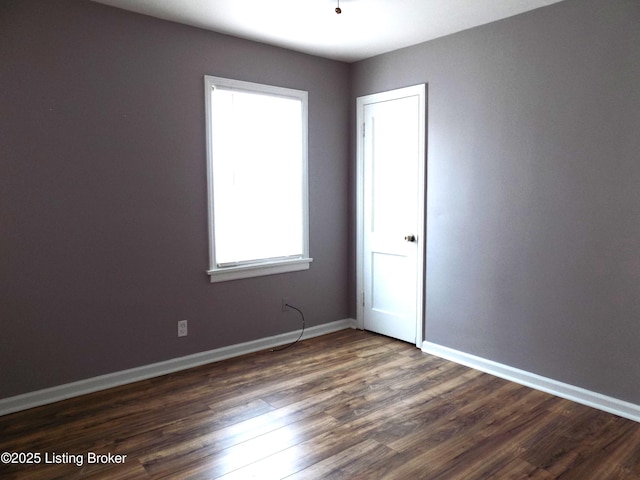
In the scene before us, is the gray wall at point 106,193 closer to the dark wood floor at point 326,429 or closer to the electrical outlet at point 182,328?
the electrical outlet at point 182,328

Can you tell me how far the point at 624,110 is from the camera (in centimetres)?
268

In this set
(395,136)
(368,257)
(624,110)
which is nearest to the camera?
(624,110)

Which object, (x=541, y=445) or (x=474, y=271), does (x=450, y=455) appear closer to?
(x=541, y=445)

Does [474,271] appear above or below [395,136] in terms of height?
below

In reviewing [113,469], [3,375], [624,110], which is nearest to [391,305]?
[624,110]

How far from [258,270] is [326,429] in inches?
61.3

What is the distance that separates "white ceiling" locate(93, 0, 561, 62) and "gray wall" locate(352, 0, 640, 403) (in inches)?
7.9

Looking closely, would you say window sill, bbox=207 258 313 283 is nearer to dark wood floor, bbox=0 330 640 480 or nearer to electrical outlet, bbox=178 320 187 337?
electrical outlet, bbox=178 320 187 337

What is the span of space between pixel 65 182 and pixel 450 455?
2.69m

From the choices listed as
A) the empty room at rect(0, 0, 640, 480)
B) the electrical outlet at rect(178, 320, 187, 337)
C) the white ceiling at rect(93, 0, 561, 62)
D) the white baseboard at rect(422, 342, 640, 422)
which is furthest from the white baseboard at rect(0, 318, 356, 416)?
the white ceiling at rect(93, 0, 561, 62)

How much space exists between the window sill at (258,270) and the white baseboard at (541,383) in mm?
1231

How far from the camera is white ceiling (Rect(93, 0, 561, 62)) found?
2945 millimetres

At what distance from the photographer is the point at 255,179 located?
375 cm

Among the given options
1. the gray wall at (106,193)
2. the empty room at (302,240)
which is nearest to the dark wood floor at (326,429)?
the empty room at (302,240)
